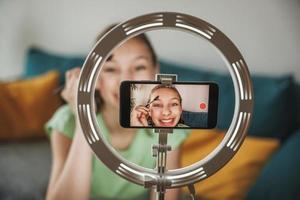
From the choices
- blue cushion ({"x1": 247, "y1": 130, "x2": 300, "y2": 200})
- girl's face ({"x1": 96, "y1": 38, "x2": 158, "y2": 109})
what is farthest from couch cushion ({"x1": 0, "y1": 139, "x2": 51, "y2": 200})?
blue cushion ({"x1": 247, "y1": 130, "x2": 300, "y2": 200})

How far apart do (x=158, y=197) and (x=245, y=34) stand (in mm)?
1180

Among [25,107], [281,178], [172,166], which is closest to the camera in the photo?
[172,166]

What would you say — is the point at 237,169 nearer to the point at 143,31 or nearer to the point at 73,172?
the point at 73,172

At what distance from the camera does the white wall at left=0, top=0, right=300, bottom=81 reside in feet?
5.50

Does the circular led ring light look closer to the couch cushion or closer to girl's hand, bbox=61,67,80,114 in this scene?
girl's hand, bbox=61,67,80,114

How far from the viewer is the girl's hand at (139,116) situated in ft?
2.01

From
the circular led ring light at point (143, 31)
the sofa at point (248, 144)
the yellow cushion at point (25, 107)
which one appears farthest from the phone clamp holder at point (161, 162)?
the yellow cushion at point (25, 107)

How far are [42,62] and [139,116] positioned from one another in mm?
1472

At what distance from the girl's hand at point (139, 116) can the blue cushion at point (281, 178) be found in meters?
0.80

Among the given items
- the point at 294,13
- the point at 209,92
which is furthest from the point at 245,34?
the point at 209,92

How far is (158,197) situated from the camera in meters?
0.65

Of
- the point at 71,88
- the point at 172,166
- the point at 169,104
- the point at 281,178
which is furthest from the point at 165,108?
the point at 281,178

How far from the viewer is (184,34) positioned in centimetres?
179

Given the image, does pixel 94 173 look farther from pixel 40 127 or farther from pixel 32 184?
pixel 40 127
